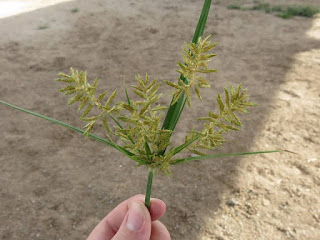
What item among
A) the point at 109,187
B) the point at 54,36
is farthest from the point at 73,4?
the point at 109,187

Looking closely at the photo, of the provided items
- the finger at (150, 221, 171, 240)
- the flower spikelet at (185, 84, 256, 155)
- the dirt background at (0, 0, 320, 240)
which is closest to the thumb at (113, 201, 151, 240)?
the finger at (150, 221, 171, 240)

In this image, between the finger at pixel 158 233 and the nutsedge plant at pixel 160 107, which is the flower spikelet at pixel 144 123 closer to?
the nutsedge plant at pixel 160 107

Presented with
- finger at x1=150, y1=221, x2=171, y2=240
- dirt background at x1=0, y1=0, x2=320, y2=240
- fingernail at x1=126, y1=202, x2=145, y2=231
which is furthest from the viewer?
dirt background at x1=0, y1=0, x2=320, y2=240

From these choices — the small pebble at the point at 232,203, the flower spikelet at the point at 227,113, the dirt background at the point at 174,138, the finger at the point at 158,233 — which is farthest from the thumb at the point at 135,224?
the small pebble at the point at 232,203

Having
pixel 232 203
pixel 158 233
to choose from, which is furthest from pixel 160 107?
pixel 232 203

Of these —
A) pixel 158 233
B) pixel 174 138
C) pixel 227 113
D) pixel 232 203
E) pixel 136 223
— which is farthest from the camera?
pixel 174 138

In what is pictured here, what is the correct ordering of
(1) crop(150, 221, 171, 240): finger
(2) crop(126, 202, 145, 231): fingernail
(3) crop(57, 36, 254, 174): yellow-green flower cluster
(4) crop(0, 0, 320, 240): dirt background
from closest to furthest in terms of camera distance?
1. (3) crop(57, 36, 254, 174): yellow-green flower cluster
2. (2) crop(126, 202, 145, 231): fingernail
3. (1) crop(150, 221, 171, 240): finger
4. (4) crop(0, 0, 320, 240): dirt background

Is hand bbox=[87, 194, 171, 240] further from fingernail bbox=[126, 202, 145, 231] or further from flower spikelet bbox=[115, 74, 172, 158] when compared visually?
flower spikelet bbox=[115, 74, 172, 158]

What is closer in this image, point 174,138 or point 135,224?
point 135,224

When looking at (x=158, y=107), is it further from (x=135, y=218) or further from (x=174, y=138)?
(x=174, y=138)
